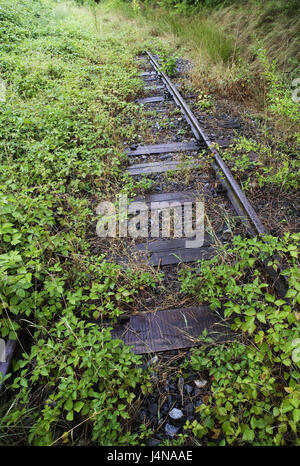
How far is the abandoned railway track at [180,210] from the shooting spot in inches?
88.0

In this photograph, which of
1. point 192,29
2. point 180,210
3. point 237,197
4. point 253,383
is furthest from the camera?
point 192,29

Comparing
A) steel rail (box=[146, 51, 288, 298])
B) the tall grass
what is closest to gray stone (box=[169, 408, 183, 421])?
steel rail (box=[146, 51, 288, 298])

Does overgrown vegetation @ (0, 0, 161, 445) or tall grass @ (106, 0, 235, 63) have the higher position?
tall grass @ (106, 0, 235, 63)

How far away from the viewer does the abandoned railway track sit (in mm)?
2236

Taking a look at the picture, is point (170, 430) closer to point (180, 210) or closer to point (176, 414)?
point (176, 414)

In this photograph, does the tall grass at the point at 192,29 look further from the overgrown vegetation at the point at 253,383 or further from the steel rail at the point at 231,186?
the overgrown vegetation at the point at 253,383

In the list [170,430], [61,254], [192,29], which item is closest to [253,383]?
[170,430]

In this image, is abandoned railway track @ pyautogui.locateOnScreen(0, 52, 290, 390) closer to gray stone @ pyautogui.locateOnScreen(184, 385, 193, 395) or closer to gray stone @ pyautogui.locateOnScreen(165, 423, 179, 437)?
gray stone @ pyautogui.locateOnScreen(184, 385, 193, 395)

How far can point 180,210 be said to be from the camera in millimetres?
3330

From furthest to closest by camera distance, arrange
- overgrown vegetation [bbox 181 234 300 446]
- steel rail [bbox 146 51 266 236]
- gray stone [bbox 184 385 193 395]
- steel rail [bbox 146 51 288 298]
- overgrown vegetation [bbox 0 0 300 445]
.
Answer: steel rail [bbox 146 51 266 236] < steel rail [bbox 146 51 288 298] < gray stone [bbox 184 385 193 395] < overgrown vegetation [bbox 0 0 300 445] < overgrown vegetation [bbox 181 234 300 446]

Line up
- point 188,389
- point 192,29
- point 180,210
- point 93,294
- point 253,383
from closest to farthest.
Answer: point 253,383 < point 188,389 < point 93,294 < point 180,210 < point 192,29

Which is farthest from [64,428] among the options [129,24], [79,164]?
[129,24]

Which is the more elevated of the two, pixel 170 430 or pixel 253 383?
pixel 253 383

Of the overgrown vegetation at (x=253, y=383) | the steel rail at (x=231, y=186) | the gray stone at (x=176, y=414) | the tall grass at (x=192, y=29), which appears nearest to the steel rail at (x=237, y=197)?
the steel rail at (x=231, y=186)
